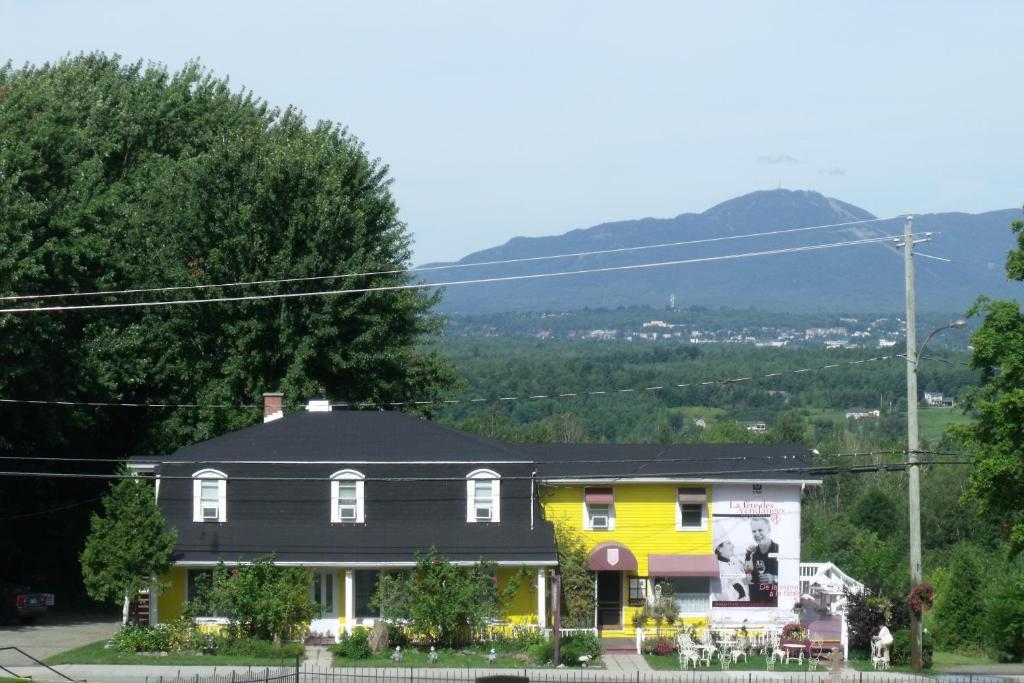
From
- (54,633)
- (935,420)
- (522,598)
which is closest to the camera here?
(522,598)

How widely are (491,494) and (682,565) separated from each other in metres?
6.37

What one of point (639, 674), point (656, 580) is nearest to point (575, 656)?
point (639, 674)

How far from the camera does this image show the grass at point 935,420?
144 meters

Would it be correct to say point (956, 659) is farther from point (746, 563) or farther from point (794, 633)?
point (746, 563)

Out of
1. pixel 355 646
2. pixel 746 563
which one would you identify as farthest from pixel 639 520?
pixel 355 646

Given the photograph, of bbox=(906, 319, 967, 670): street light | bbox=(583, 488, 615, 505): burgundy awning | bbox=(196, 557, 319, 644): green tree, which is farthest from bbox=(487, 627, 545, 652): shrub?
bbox=(906, 319, 967, 670): street light

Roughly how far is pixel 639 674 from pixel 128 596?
573 inches

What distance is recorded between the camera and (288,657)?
40.2 m

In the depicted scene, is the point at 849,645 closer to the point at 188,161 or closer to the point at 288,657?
the point at 288,657

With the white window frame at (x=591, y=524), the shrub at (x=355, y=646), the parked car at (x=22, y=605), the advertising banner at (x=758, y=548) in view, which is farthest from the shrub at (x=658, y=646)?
the parked car at (x=22, y=605)

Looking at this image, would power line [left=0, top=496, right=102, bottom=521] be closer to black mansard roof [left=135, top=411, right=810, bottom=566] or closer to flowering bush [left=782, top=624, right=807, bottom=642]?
black mansard roof [left=135, top=411, right=810, bottom=566]

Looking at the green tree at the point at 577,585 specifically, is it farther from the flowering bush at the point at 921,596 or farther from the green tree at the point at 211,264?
the green tree at the point at 211,264

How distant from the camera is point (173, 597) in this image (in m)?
43.8

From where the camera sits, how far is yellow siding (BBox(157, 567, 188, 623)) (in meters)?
43.6
